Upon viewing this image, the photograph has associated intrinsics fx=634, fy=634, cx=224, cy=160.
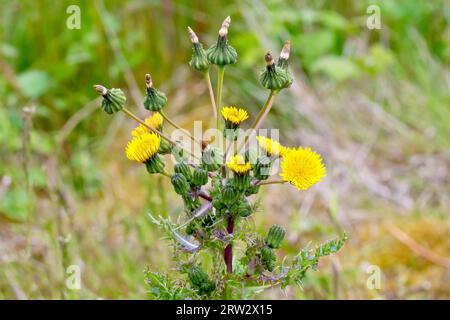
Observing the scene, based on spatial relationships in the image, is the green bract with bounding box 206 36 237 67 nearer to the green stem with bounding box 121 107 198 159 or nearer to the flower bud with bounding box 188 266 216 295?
the green stem with bounding box 121 107 198 159

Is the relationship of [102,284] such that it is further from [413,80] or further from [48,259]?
[413,80]

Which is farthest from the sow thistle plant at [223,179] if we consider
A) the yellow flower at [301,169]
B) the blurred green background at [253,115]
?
the blurred green background at [253,115]

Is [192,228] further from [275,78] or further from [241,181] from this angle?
[275,78]

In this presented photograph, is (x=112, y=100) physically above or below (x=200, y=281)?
above

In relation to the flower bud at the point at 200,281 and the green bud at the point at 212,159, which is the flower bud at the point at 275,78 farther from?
the flower bud at the point at 200,281

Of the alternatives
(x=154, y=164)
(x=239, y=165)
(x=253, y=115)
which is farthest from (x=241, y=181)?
(x=253, y=115)

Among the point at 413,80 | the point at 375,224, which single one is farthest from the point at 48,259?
the point at 413,80
